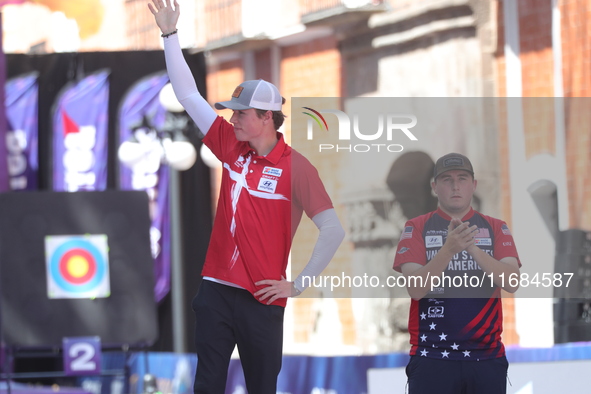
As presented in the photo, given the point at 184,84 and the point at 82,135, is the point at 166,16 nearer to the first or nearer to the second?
the point at 184,84

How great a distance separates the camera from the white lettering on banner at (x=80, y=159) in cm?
1013

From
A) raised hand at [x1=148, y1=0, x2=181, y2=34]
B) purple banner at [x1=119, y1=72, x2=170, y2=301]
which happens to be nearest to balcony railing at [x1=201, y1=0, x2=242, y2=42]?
purple banner at [x1=119, y1=72, x2=170, y2=301]

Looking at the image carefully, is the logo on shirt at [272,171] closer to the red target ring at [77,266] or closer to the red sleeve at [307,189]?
the red sleeve at [307,189]

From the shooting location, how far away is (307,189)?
3492 mm

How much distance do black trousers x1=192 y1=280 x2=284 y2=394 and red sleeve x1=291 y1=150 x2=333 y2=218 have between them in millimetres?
371

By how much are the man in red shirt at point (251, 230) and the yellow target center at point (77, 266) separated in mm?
3832

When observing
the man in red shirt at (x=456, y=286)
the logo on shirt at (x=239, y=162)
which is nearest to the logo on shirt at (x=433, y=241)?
the man in red shirt at (x=456, y=286)

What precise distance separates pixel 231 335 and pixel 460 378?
0.79 meters

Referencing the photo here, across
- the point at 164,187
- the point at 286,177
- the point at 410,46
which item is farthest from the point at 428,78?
the point at 286,177

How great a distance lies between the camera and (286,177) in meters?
3.46

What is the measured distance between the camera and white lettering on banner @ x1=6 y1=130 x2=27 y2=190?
10227mm

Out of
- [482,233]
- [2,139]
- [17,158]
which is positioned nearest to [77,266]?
[2,139]

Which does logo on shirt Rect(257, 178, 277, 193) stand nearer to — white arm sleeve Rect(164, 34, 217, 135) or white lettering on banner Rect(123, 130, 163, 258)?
white arm sleeve Rect(164, 34, 217, 135)

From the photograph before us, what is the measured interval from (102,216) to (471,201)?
3.99 meters
